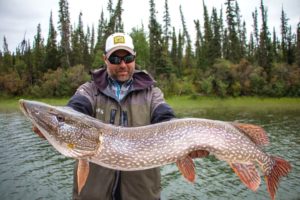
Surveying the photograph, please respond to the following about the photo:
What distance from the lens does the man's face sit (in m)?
3.68

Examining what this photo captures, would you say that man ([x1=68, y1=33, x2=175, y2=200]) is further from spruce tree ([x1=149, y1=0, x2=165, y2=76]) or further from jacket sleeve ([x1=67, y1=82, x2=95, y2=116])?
spruce tree ([x1=149, y1=0, x2=165, y2=76])

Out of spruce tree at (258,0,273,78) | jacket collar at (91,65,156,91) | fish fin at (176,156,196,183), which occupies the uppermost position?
spruce tree at (258,0,273,78)

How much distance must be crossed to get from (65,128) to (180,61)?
53.3m

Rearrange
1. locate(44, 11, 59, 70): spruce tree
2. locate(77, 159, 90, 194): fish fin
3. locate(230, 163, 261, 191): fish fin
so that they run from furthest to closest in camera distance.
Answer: locate(44, 11, 59, 70): spruce tree → locate(230, 163, 261, 191): fish fin → locate(77, 159, 90, 194): fish fin

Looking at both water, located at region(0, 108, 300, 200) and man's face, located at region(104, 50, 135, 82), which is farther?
water, located at region(0, 108, 300, 200)

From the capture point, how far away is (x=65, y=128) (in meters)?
3.14

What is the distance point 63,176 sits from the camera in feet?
34.5

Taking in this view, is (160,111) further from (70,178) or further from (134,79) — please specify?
(70,178)

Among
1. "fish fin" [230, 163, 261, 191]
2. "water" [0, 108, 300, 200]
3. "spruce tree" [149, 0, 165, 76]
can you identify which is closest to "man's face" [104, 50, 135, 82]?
"fish fin" [230, 163, 261, 191]

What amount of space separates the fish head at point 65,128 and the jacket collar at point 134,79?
0.53 meters

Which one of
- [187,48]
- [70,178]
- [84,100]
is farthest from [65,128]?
[187,48]

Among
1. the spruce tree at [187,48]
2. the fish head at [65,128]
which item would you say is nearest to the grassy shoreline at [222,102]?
the spruce tree at [187,48]

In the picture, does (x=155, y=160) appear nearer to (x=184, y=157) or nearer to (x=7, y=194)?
(x=184, y=157)

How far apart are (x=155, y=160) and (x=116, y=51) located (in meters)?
1.33
